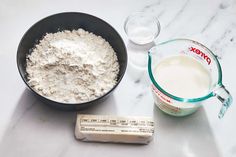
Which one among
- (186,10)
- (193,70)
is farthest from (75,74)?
(186,10)

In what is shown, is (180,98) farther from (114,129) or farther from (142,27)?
(142,27)

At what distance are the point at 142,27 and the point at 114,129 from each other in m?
0.28

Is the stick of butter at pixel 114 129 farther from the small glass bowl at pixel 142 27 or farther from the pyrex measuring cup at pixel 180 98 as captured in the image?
the small glass bowl at pixel 142 27

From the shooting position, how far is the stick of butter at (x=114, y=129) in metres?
0.90

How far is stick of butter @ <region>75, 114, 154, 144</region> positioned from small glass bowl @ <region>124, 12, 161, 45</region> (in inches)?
8.4

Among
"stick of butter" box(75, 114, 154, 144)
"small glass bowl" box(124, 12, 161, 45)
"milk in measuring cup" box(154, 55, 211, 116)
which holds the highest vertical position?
"small glass bowl" box(124, 12, 161, 45)

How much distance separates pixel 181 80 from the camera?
925 millimetres

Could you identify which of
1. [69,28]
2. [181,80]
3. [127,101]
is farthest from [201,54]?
[69,28]

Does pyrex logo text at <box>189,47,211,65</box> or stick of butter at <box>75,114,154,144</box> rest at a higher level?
pyrex logo text at <box>189,47,211,65</box>

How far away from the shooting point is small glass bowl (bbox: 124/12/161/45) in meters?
1.05

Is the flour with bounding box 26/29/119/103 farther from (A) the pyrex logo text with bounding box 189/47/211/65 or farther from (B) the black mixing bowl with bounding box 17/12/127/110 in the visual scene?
(A) the pyrex logo text with bounding box 189/47/211/65

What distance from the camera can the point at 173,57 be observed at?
0.96 meters

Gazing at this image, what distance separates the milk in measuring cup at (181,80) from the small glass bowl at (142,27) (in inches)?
4.6

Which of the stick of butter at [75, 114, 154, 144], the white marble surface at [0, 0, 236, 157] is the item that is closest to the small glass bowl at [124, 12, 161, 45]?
the white marble surface at [0, 0, 236, 157]
